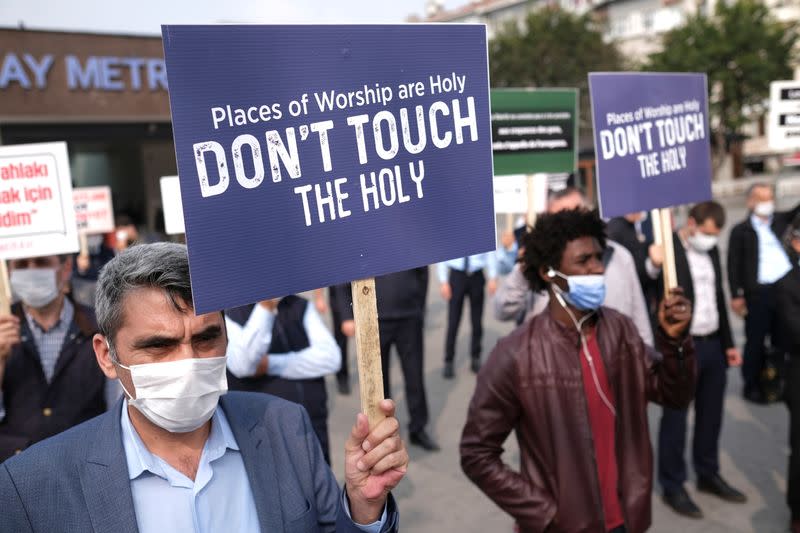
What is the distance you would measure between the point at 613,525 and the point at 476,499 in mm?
2503

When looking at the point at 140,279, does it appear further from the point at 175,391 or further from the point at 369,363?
the point at 369,363

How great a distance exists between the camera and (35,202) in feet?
13.1

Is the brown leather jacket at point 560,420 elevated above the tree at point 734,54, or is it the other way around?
the tree at point 734,54

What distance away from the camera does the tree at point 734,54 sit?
32031 millimetres

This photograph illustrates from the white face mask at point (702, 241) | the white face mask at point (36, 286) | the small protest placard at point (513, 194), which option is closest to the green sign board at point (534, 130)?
the small protest placard at point (513, 194)

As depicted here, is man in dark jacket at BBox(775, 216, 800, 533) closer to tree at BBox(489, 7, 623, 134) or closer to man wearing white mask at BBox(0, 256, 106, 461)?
man wearing white mask at BBox(0, 256, 106, 461)

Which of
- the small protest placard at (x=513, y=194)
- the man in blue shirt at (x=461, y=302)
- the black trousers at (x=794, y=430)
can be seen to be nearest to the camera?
the black trousers at (x=794, y=430)

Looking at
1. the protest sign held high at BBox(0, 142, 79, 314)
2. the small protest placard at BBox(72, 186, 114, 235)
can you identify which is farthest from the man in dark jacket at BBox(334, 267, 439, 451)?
the small protest placard at BBox(72, 186, 114, 235)

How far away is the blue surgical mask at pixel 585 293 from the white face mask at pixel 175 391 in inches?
67.7

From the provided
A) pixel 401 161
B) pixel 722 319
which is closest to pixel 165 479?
pixel 401 161

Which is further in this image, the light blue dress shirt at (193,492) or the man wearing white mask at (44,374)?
the man wearing white mask at (44,374)

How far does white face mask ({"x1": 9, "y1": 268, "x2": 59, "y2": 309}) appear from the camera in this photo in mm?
3713

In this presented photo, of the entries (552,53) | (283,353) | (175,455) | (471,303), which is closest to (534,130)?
(283,353)

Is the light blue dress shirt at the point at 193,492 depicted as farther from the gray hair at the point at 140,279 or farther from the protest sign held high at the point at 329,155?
the protest sign held high at the point at 329,155
